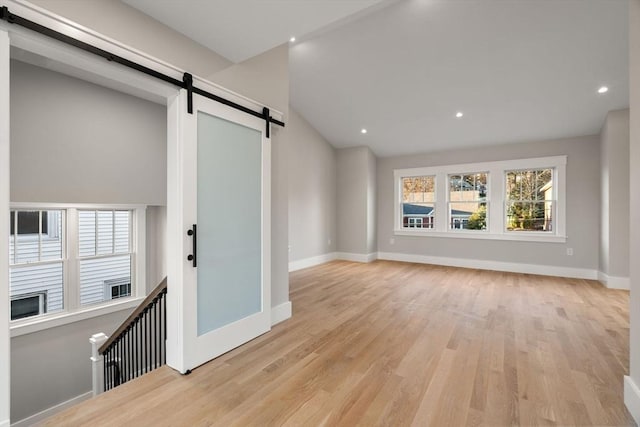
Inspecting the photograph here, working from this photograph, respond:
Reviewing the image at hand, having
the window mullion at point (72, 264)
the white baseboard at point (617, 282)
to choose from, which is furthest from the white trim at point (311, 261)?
the white baseboard at point (617, 282)

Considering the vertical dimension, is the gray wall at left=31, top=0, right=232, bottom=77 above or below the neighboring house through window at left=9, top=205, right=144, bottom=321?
above

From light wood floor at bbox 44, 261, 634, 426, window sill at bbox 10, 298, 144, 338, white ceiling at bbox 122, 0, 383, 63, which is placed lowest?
window sill at bbox 10, 298, 144, 338

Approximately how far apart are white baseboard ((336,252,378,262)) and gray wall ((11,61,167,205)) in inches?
164

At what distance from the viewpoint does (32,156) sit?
129 inches

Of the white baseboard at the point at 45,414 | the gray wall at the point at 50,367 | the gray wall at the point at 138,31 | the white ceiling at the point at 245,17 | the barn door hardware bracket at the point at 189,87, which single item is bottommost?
the white baseboard at the point at 45,414

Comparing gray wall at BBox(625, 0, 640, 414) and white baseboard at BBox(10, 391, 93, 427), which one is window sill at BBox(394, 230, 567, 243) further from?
white baseboard at BBox(10, 391, 93, 427)

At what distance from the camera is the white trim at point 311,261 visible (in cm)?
591

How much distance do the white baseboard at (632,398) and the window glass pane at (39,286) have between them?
18.4 ft

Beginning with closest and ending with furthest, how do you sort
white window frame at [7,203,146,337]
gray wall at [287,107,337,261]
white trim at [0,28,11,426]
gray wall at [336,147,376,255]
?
white trim at [0,28,11,426], white window frame at [7,203,146,337], gray wall at [287,107,337,261], gray wall at [336,147,376,255]

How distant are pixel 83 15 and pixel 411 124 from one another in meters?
5.16

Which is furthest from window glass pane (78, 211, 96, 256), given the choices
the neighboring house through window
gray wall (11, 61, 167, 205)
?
gray wall (11, 61, 167, 205)

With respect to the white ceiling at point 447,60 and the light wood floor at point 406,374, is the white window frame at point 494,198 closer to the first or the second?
the white ceiling at point 447,60

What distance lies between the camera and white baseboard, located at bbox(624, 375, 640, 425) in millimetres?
1596

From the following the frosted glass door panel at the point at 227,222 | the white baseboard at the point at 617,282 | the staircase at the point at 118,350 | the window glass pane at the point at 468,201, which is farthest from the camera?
the window glass pane at the point at 468,201
